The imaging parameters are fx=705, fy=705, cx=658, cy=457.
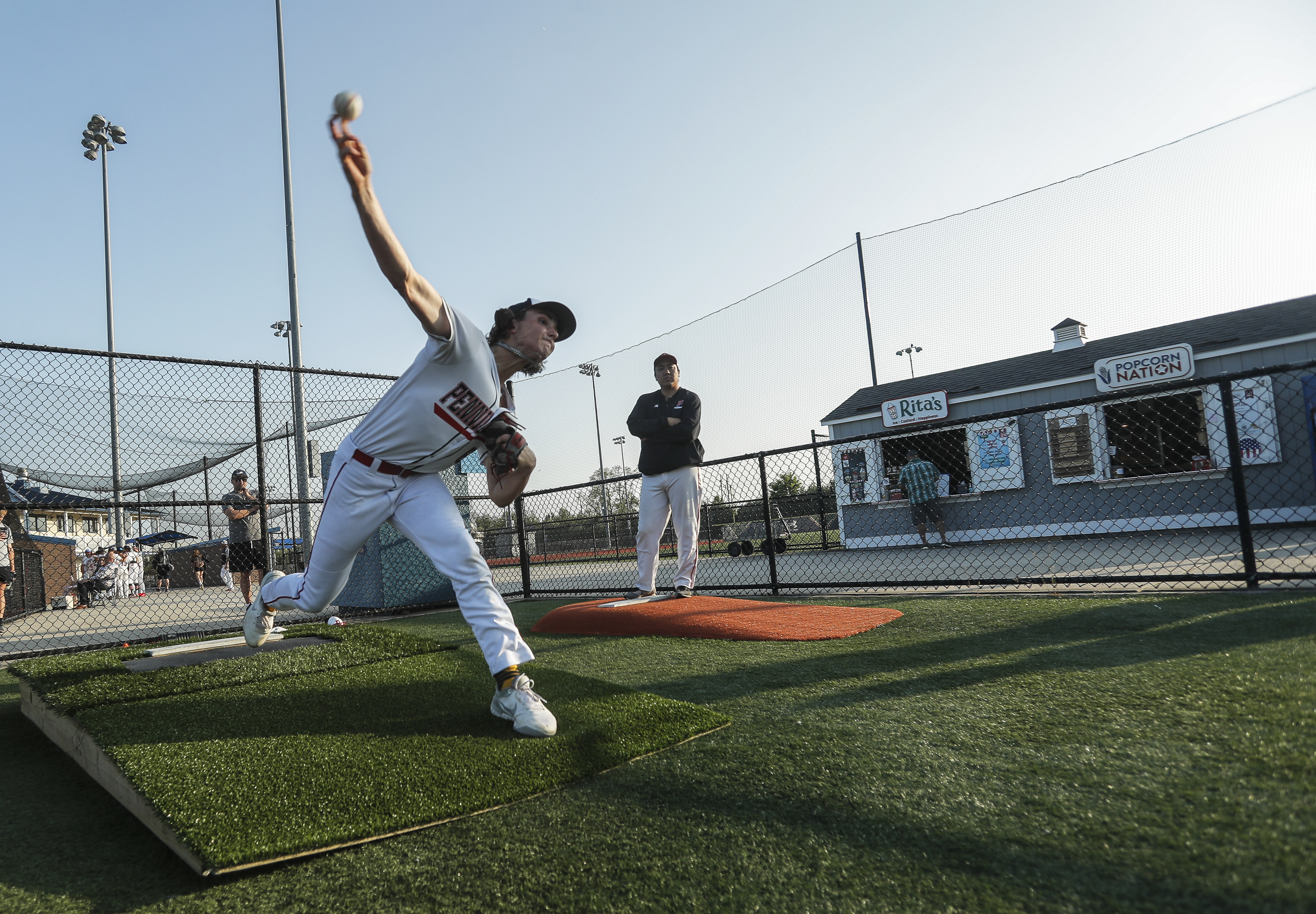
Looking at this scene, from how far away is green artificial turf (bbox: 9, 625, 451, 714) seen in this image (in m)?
2.91

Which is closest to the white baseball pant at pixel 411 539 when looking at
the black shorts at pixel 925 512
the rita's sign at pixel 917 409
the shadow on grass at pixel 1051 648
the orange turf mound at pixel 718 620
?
the shadow on grass at pixel 1051 648

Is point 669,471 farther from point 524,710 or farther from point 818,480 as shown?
point 818,480

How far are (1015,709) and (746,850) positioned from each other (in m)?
1.28

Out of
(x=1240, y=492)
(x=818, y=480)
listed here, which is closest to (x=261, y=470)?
(x=1240, y=492)

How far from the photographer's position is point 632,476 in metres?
6.93

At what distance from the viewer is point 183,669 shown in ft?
11.4

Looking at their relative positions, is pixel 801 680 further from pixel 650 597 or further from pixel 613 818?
pixel 650 597

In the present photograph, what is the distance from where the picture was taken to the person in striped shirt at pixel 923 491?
1278cm

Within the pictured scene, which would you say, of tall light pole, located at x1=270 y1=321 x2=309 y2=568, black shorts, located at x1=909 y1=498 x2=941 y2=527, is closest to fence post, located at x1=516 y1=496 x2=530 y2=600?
tall light pole, located at x1=270 y1=321 x2=309 y2=568

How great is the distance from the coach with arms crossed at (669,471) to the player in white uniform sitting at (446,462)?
2.51 metres

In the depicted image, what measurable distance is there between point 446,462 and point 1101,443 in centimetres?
1336

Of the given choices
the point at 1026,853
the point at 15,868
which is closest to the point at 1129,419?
the point at 1026,853

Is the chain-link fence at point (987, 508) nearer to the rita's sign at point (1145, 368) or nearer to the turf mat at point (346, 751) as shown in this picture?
the rita's sign at point (1145, 368)

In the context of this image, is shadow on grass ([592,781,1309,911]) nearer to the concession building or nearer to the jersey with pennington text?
the jersey with pennington text
